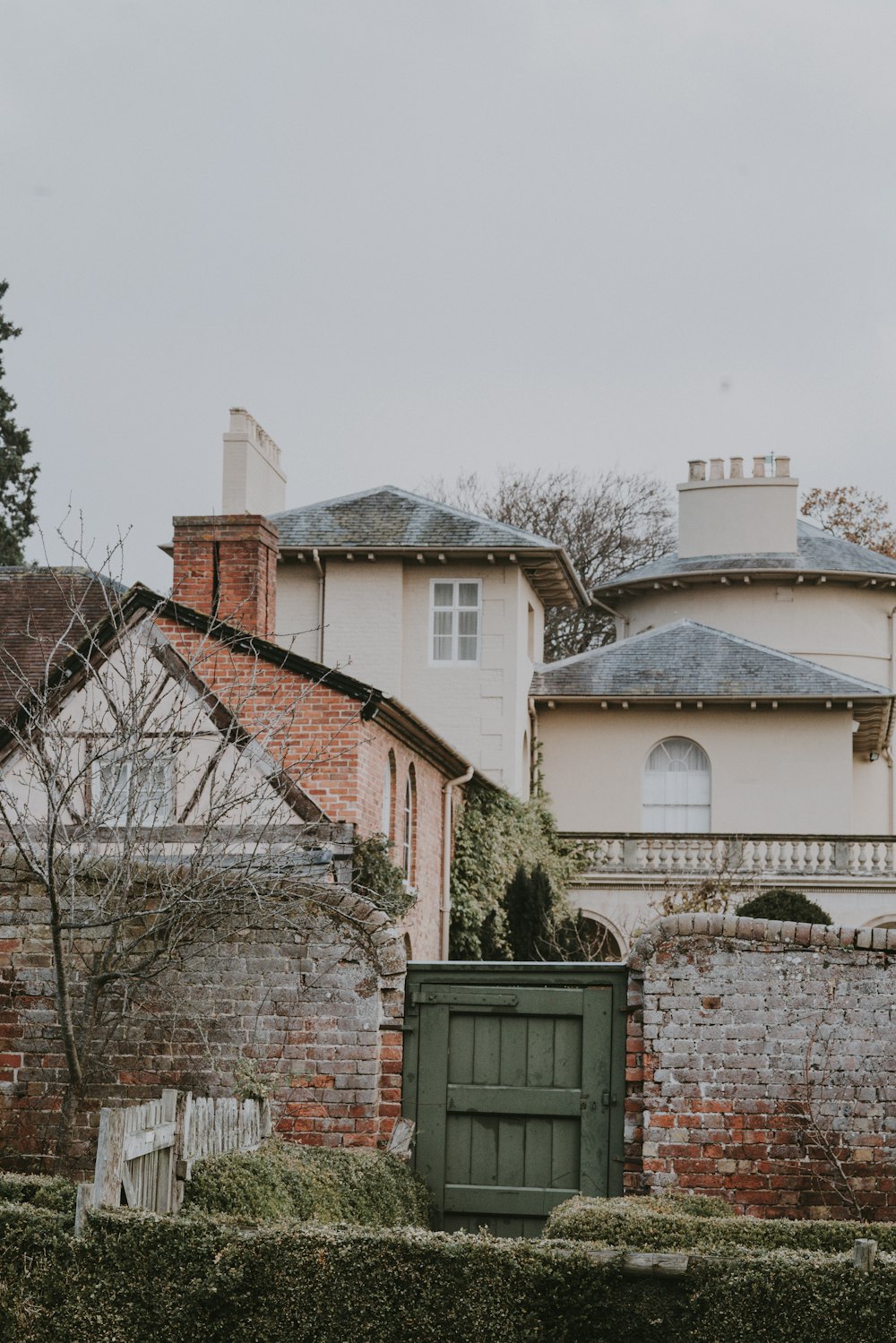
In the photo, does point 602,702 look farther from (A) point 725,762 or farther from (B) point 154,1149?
(B) point 154,1149

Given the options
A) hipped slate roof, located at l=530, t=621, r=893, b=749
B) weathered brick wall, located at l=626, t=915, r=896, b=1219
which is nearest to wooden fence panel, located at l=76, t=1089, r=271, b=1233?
weathered brick wall, located at l=626, t=915, r=896, b=1219

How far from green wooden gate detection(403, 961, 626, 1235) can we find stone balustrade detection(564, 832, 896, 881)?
16577 mm

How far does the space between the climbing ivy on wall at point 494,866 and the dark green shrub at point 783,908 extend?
3768mm

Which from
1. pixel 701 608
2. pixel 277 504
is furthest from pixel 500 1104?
pixel 701 608

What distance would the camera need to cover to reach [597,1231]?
8.59 m

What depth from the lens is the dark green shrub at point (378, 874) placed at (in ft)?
56.9

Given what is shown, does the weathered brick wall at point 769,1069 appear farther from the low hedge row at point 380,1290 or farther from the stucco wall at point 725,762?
the stucco wall at point 725,762

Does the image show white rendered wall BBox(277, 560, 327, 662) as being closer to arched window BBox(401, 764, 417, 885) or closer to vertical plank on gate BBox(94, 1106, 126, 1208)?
arched window BBox(401, 764, 417, 885)

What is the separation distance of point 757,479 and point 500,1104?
1059 inches

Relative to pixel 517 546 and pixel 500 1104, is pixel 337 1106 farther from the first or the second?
pixel 517 546

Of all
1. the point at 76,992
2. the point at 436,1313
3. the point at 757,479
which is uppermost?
the point at 757,479

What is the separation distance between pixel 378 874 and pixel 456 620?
1136 centimetres

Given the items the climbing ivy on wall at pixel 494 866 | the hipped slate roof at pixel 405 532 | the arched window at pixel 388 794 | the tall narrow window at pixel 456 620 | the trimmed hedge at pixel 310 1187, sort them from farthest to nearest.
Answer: the tall narrow window at pixel 456 620
the hipped slate roof at pixel 405 532
the climbing ivy on wall at pixel 494 866
the arched window at pixel 388 794
the trimmed hedge at pixel 310 1187

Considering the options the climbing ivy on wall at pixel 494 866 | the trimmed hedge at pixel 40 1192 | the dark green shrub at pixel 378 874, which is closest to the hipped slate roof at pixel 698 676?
the climbing ivy on wall at pixel 494 866
